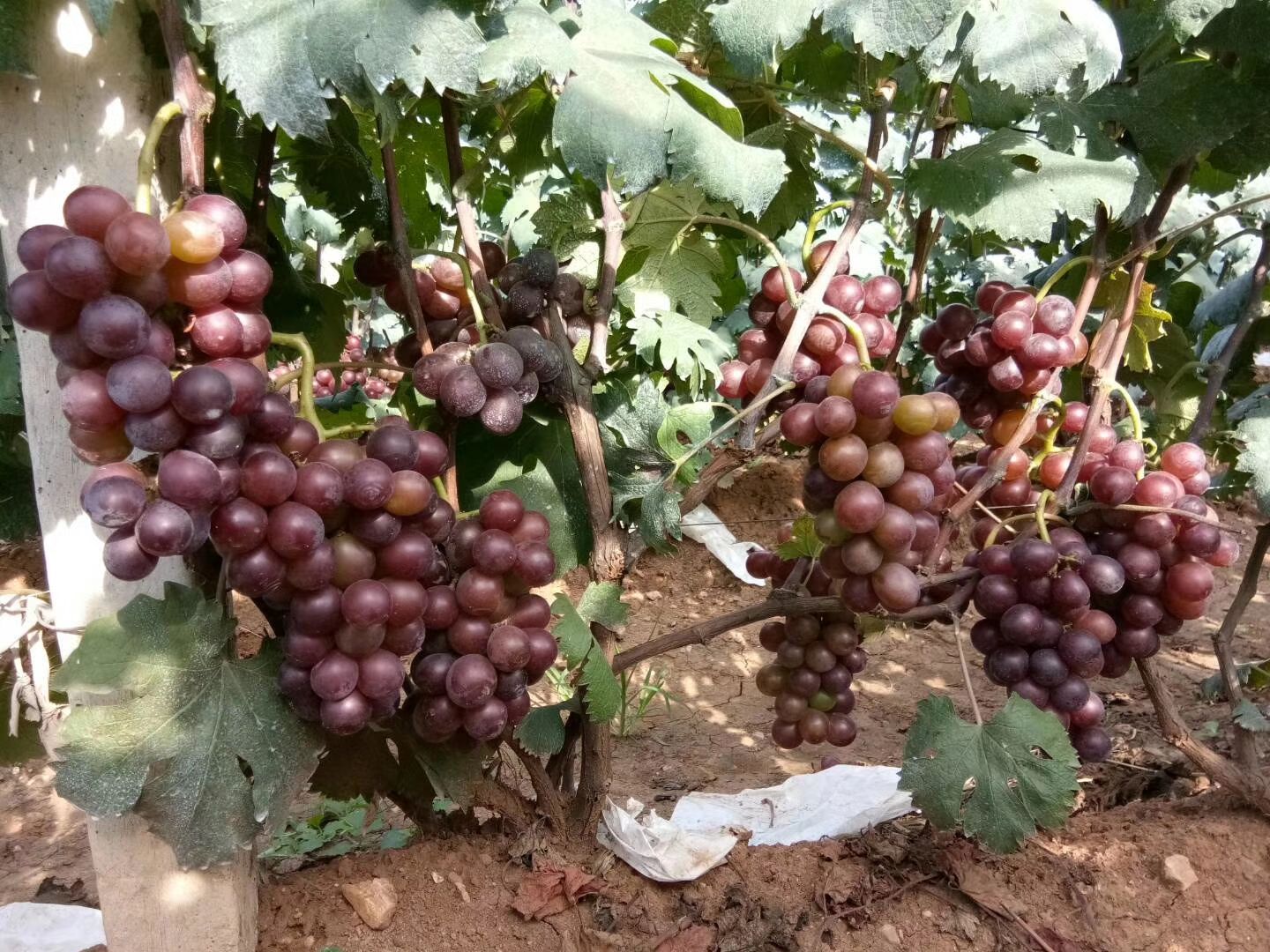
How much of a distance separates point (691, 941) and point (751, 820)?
0.62 m

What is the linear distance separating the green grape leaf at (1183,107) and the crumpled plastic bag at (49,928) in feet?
7.68

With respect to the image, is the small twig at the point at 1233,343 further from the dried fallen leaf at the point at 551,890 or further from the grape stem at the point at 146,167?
the grape stem at the point at 146,167

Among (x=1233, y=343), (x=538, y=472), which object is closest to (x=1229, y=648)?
(x=1233, y=343)

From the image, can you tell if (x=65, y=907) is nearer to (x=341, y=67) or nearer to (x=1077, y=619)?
(x=341, y=67)

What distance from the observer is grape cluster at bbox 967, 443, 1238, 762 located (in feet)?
5.03

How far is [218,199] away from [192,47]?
23 cm

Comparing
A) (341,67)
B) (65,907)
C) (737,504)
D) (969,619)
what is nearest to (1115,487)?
(341,67)

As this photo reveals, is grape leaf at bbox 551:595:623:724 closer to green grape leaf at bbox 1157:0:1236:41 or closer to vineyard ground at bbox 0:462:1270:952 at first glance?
vineyard ground at bbox 0:462:1270:952

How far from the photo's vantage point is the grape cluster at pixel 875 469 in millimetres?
1268

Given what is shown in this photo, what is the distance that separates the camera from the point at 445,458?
4.09 ft

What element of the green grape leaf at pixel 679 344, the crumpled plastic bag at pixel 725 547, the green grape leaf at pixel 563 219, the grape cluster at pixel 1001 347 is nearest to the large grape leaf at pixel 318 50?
the green grape leaf at pixel 563 219

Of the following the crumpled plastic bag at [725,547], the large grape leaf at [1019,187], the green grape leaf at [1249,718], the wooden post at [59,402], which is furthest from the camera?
the crumpled plastic bag at [725,547]

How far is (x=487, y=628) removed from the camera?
126 centimetres

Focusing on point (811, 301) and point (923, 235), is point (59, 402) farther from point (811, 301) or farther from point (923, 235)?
point (923, 235)
